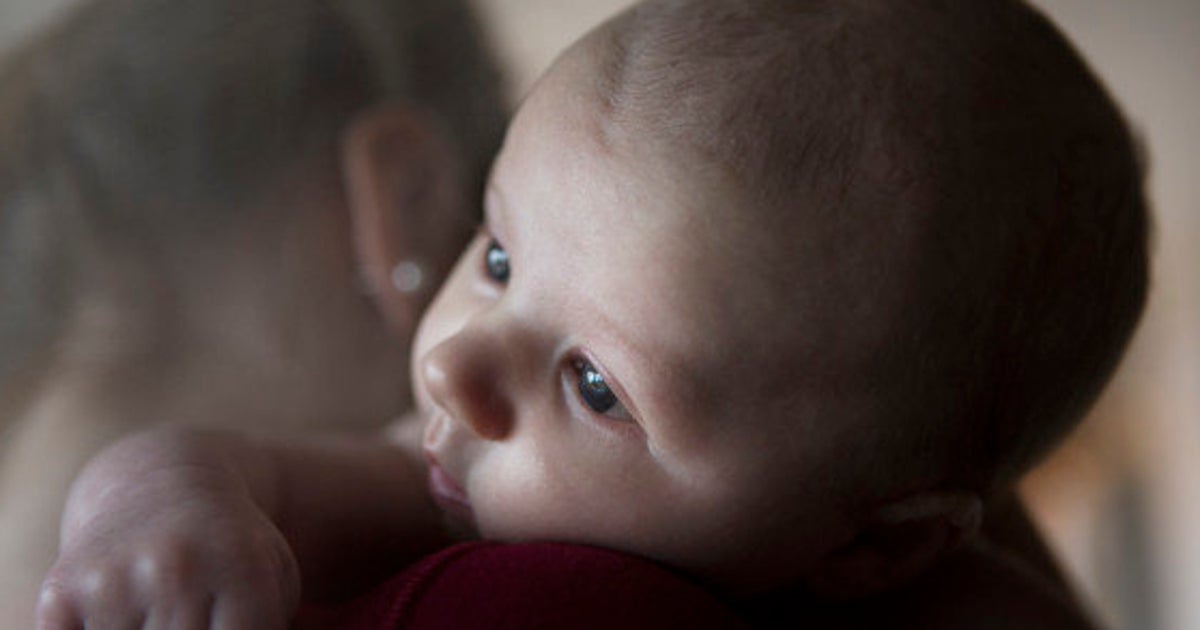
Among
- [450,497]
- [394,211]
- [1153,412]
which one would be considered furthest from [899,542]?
[1153,412]

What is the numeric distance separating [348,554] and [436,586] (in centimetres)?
20

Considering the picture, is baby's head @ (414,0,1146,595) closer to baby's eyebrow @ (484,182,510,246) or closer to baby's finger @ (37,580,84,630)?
baby's eyebrow @ (484,182,510,246)

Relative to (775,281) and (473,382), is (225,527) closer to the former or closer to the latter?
(473,382)

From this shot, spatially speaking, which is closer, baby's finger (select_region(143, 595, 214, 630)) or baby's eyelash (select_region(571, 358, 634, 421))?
baby's finger (select_region(143, 595, 214, 630))

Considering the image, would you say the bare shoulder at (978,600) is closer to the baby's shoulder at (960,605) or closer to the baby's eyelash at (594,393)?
the baby's shoulder at (960,605)

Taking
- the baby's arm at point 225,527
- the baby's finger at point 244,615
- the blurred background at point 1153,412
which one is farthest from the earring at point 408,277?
the blurred background at point 1153,412

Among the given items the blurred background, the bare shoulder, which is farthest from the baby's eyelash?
the blurred background

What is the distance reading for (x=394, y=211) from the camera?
3.39 ft

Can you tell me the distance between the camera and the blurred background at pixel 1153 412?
4.75 feet

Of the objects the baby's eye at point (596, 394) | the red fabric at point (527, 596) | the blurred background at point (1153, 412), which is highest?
the baby's eye at point (596, 394)

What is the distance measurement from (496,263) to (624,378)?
0.12 m

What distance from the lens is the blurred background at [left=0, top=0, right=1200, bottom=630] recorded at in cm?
145

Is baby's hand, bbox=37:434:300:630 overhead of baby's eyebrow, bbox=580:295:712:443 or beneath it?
beneath

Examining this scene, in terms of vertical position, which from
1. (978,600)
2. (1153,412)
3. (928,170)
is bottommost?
(1153,412)
